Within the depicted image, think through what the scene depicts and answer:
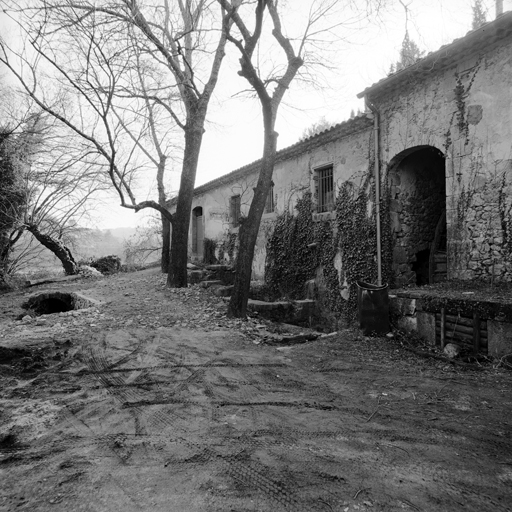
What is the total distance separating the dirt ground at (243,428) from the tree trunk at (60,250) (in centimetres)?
1173

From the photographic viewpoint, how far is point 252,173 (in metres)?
12.3

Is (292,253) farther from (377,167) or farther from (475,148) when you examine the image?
(475,148)

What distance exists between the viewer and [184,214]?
10164 millimetres

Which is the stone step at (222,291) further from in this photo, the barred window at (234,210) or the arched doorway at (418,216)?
the barred window at (234,210)

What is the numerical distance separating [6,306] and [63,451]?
8155 mm

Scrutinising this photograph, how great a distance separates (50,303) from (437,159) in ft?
35.5

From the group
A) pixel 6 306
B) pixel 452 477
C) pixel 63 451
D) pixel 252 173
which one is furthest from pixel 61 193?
pixel 452 477

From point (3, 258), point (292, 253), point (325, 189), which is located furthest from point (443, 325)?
point (3, 258)

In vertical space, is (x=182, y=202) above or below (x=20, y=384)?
above

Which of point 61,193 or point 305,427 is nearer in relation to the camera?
point 305,427

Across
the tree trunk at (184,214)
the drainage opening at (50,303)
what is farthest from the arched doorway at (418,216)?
the drainage opening at (50,303)

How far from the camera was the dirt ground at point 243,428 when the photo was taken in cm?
195

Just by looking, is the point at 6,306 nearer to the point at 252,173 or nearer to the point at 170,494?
the point at 252,173

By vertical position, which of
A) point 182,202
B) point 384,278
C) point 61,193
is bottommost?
point 384,278
